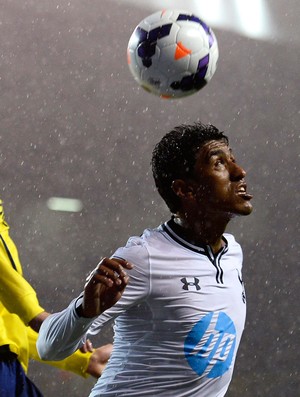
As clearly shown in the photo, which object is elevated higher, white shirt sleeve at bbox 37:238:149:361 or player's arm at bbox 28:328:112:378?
white shirt sleeve at bbox 37:238:149:361

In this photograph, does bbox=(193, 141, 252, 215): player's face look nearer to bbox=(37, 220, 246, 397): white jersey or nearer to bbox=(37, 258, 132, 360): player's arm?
bbox=(37, 220, 246, 397): white jersey

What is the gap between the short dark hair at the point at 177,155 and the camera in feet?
7.58

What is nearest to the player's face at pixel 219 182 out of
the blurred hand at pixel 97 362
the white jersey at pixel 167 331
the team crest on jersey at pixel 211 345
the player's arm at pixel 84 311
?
the white jersey at pixel 167 331

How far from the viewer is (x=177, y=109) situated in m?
4.99

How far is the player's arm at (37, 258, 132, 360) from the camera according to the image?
167 cm

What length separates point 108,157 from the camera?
478 cm

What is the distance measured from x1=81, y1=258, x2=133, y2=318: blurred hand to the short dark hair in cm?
68

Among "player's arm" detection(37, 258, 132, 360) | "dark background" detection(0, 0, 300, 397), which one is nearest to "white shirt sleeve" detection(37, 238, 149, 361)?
"player's arm" detection(37, 258, 132, 360)

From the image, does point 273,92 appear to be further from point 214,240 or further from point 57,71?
point 214,240

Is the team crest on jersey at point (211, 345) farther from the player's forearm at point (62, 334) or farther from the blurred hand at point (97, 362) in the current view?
the blurred hand at point (97, 362)

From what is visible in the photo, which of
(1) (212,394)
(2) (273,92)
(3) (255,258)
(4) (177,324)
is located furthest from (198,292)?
(2) (273,92)

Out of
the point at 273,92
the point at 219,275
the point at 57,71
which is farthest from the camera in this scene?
the point at 273,92

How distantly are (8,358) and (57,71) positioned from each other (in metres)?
2.58

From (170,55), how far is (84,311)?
106 centimetres
